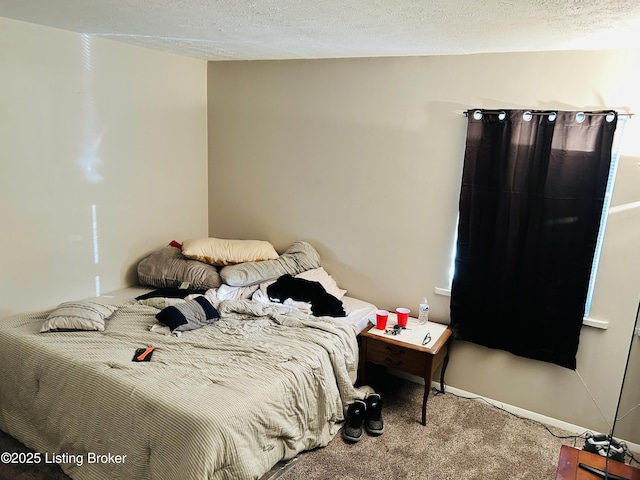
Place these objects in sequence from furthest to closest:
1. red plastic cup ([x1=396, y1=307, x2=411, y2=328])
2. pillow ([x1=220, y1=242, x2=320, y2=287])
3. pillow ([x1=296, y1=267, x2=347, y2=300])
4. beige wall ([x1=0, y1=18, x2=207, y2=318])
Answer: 1. pillow ([x1=296, y1=267, x2=347, y2=300])
2. pillow ([x1=220, y1=242, x2=320, y2=287])
3. red plastic cup ([x1=396, y1=307, x2=411, y2=328])
4. beige wall ([x1=0, y1=18, x2=207, y2=318])

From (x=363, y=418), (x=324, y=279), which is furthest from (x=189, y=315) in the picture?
(x=363, y=418)

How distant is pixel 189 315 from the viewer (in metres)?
2.85

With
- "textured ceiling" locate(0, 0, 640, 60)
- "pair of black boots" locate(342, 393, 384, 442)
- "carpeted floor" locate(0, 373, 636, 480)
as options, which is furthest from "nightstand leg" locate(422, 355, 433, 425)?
"textured ceiling" locate(0, 0, 640, 60)

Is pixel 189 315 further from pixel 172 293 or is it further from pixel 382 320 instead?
pixel 382 320

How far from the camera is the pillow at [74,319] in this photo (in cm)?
269

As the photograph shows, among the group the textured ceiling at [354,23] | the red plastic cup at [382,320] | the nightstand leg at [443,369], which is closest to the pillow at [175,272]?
the red plastic cup at [382,320]

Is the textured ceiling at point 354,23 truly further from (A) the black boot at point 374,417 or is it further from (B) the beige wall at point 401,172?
(A) the black boot at point 374,417

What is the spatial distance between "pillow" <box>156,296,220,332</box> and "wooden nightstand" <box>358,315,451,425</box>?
101cm

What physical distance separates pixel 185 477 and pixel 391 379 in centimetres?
187

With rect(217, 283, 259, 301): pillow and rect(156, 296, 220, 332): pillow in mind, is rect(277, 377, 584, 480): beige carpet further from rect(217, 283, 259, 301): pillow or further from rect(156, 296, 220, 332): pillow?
rect(217, 283, 259, 301): pillow

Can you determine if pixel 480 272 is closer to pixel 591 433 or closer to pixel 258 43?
pixel 591 433

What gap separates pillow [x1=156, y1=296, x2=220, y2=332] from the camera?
277cm

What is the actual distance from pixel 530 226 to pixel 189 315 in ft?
7.05

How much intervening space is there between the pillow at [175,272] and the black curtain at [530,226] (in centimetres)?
176
